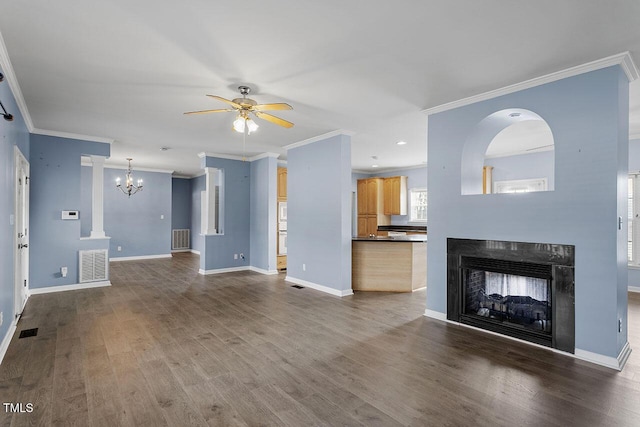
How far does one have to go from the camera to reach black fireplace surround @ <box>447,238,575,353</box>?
3.19 metres

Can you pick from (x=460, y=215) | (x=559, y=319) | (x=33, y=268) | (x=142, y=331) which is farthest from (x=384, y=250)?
(x=33, y=268)

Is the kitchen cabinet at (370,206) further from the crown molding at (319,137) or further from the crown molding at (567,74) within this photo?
the crown molding at (567,74)

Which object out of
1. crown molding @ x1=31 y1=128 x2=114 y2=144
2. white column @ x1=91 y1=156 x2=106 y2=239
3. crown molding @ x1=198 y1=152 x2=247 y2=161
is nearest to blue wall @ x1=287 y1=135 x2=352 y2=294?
crown molding @ x1=198 y1=152 x2=247 y2=161

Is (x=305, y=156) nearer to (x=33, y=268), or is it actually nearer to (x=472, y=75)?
(x=472, y=75)

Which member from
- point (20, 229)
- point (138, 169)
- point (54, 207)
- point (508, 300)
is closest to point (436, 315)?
point (508, 300)

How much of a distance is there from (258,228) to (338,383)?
549 cm

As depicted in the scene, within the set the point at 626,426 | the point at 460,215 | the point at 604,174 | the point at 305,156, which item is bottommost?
the point at 626,426

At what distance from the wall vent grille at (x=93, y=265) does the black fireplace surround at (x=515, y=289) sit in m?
5.82

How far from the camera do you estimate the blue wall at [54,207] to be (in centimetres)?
548

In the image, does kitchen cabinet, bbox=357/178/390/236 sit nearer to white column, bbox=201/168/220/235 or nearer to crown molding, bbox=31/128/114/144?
white column, bbox=201/168/220/235

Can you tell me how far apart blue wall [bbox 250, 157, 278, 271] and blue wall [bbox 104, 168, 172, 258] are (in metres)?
3.98

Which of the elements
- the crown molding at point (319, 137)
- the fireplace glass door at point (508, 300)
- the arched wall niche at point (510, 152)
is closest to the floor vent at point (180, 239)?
the crown molding at point (319, 137)

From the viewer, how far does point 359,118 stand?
4770 mm

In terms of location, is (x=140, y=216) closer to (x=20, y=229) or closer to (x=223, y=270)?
(x=223, y=270)
